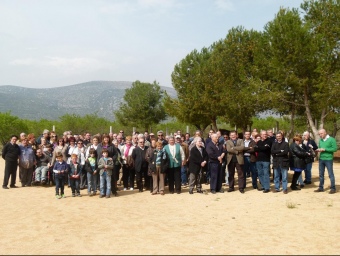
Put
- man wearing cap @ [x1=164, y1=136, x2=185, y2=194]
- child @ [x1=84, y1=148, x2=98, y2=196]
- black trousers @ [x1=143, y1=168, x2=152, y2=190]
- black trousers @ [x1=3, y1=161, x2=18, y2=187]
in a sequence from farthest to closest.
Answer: black trousers @ [x1=3, y1=161, x2=18, y2=187], black trousers @ [x1=143, y1=168, x2=152, y2=190], man wearing cap @ [x1=164, y1=136, x2=185, y2=194], child @ [x1=84, y1=148, x2=98, y2=196]

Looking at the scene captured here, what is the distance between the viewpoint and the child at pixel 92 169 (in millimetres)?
10859

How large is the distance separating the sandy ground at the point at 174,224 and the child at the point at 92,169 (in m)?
0.56

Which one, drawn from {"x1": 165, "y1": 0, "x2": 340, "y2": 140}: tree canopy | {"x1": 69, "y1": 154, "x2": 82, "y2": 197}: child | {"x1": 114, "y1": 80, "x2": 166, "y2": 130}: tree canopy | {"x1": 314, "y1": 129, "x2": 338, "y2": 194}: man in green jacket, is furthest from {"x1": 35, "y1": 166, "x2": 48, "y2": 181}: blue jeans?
{"x1": 114, "y1": 80, "x2": 166, "y2": 130}: tree canopy

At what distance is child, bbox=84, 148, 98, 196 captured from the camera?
35.6 ft

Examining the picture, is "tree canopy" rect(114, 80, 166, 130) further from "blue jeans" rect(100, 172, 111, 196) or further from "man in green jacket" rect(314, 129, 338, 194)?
"man in green jacket" rect(314, 129, 338, 194)

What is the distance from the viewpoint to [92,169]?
10.9m

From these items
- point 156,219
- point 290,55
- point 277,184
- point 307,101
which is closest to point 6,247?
point 156,219

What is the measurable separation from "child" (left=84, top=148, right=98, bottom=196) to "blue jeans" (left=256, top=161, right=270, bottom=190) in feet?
16.6

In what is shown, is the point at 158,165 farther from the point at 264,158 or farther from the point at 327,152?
the point at 327,152

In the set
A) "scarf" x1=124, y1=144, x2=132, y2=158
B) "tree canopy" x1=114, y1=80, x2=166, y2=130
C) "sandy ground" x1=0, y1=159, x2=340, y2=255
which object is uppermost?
"tree canopy" x1=114, y1=80, x2=166, y2=130

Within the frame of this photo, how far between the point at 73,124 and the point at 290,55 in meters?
25.1

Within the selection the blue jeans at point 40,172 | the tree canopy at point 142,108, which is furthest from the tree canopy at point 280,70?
the blue jeans at point 40,172

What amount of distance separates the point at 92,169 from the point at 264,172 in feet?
17.4

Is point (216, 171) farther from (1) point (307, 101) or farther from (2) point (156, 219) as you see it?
(1) point (307, 101)
